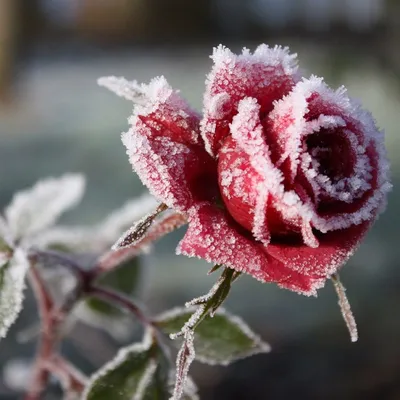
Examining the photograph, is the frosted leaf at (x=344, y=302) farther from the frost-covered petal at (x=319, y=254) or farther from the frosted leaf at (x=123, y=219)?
the frosted leaf at (x=123, y=219)

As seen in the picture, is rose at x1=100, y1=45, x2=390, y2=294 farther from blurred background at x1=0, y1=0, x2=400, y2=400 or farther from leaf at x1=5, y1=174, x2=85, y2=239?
leaf at x1=5, y1=174, x2=85, y2=239

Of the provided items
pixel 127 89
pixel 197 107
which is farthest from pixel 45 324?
pixel 197 107

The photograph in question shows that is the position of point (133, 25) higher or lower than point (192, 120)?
higher

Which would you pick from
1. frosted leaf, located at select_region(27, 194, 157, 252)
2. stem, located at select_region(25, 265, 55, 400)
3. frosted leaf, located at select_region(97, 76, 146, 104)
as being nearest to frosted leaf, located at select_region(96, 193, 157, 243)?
frosted leaf, located at select_region(27, 194, 157, 252)

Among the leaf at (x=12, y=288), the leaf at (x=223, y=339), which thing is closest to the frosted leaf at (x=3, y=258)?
the leaf at (x=12, y=288)

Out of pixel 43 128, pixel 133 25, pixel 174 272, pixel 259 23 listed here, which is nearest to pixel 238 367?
pixel 174 272

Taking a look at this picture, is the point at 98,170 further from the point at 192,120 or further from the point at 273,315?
the point at 192,120
